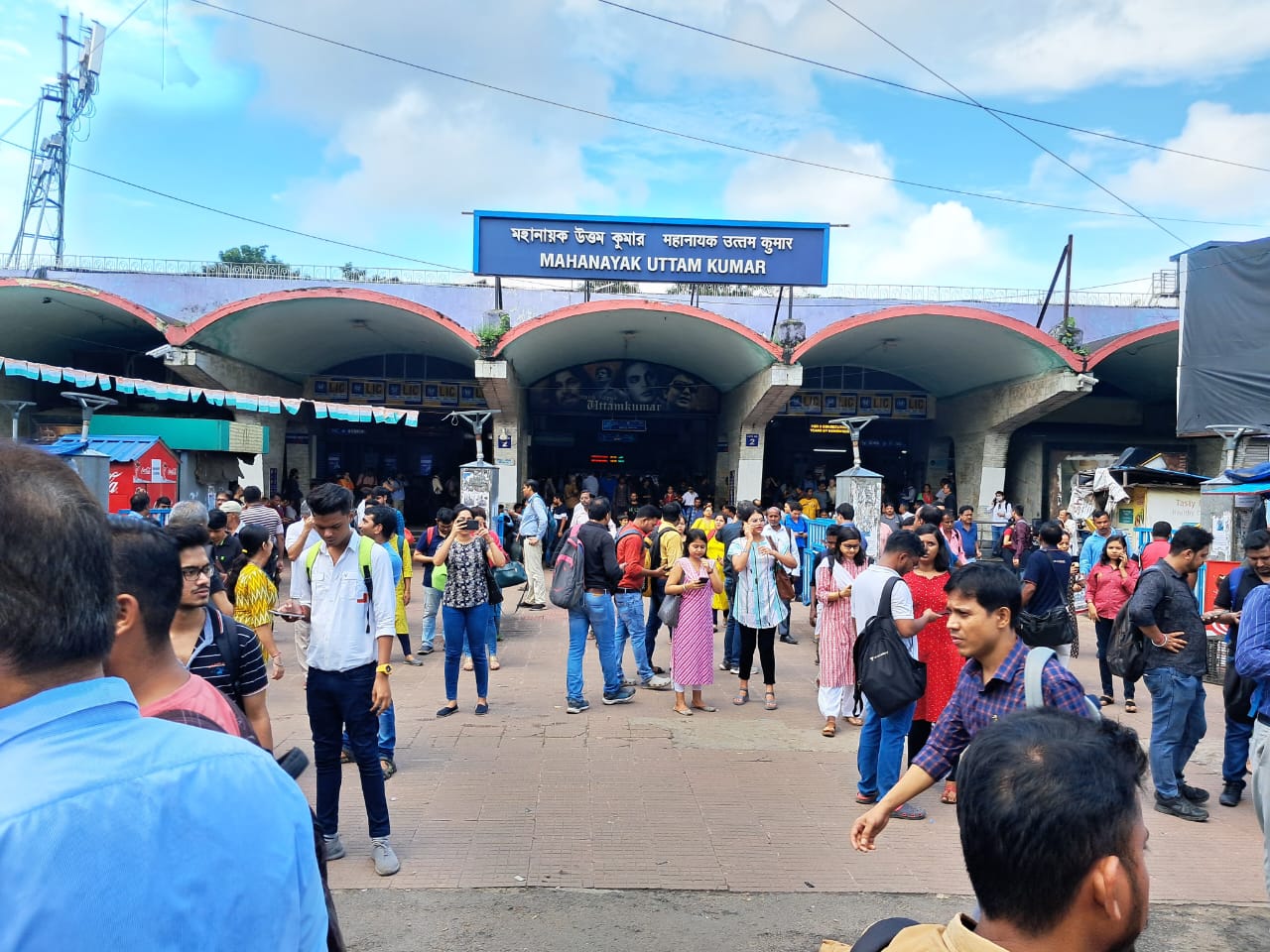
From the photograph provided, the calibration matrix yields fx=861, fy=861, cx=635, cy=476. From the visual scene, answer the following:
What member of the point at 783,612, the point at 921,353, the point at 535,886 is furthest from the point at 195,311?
the point at 535,886

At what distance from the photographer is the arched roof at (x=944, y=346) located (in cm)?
1762

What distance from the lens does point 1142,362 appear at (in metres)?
20.8

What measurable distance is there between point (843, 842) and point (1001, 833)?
3695 millimetres

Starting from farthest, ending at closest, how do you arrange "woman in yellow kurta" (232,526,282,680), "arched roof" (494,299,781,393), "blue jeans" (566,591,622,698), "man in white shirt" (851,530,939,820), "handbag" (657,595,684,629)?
1. "arched roof" (494,299,781,393)
2. "handbag" (657,595,684,629)
3. "blue jeans" (566,591,622,698)
4. "woman in yellow kurta" (232,526,282,680)
5. "man in white shirt" (851,530,939,820)

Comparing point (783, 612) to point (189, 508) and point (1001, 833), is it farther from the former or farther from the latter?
point (1001, 833)

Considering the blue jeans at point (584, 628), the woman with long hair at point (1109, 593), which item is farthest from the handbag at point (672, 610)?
the woman with long hair at point (1109, 593)

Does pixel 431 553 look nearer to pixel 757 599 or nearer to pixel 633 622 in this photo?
pixel 633 622

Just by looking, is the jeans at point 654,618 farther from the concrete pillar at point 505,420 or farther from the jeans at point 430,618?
the concrete pillar at point 505,420

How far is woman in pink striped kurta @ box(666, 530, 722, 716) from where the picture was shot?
24.3 ft

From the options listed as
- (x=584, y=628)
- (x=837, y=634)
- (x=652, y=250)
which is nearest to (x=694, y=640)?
(x=584, y=628)

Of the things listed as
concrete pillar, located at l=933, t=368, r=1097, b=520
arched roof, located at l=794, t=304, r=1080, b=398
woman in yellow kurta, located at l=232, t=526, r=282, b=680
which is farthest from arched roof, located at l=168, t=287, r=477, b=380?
concrete pillar, located at l=933, t=368, r=1097, b=520

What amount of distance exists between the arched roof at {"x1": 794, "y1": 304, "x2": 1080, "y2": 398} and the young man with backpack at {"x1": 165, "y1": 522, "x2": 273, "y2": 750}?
1550 centimetres

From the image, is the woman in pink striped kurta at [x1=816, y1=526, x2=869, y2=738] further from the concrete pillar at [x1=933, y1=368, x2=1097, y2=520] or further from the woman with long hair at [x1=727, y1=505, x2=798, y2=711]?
the concrete pillar at [x1=933, y1=368, x2=1097, y2=520]

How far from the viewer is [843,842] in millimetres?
4781
